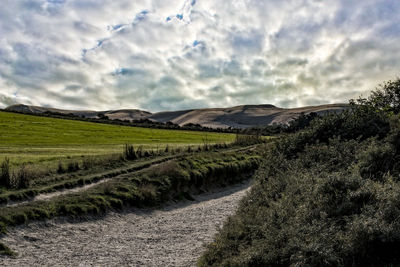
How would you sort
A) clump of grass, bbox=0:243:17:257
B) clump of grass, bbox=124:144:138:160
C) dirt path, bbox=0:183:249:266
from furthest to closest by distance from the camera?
clump of grass, bbox=124:144:138:160 < dirt path, bbox=0:183:249:266 < clump of grass, bbox=0:243:17:257

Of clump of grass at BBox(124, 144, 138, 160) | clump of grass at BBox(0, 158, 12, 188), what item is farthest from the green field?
clump of grass at BBox(0, 158, 12, 188)

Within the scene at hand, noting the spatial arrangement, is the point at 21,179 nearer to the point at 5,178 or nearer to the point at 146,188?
the point at 5,178

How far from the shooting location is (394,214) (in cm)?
667

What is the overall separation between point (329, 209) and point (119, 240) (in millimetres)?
8784

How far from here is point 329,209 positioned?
771 cm

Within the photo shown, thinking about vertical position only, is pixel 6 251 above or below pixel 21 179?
below

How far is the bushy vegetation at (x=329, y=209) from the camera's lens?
21.2 ft

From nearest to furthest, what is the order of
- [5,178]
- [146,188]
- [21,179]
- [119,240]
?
[119,240], [5,178], [21,179], [146,188]

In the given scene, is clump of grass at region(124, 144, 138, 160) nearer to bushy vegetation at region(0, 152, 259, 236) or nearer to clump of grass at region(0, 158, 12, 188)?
bushy vegetation at region(0, 152, 259, 236)

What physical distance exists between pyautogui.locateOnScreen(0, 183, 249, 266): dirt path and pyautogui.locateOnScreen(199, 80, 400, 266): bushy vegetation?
104 inches

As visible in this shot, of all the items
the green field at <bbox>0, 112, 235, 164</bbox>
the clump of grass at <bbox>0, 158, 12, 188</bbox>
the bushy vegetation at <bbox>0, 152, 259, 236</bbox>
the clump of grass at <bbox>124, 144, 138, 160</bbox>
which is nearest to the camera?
the bushy vegetation at <bbox>0, 152, 259, 236</bbox>

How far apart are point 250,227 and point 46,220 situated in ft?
27.9

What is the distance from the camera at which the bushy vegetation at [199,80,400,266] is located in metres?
6.48

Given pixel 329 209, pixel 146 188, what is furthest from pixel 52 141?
pixel 329 209
